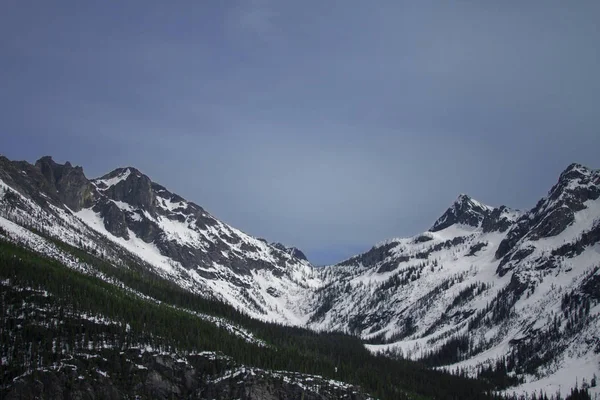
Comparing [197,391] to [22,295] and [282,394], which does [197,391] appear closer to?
[282,394]

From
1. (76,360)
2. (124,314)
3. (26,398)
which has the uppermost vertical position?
(124,314)

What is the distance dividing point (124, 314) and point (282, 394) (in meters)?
49.6

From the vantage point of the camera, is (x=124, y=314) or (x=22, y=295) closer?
(x=22, y=295)

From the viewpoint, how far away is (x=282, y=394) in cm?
15388

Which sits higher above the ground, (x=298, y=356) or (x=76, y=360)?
(x=298, y=356)

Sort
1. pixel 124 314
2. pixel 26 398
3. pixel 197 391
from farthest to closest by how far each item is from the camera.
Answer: pixel 124 314, pixel 197 391, pixel 26 398

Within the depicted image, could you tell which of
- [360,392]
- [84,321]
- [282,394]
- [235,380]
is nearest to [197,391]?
[235,380]

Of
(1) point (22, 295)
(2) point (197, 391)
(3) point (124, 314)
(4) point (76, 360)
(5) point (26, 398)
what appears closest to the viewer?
(5) point (26, 398)

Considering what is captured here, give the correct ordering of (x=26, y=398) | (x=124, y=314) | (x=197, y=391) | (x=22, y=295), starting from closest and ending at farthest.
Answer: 1. (x=26, y=398)
2. (x=197, y=391)
3. (x=22, y=295)
4. (x=124, y=314)

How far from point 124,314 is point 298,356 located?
5714 centimetres

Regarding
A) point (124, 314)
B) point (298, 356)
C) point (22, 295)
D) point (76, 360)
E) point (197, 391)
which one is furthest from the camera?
point (298, 356)

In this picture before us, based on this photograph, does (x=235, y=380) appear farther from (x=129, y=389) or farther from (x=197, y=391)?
(x=129, y=389)

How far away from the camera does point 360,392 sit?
165750 mm

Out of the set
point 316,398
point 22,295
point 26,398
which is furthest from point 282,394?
point 22,295
